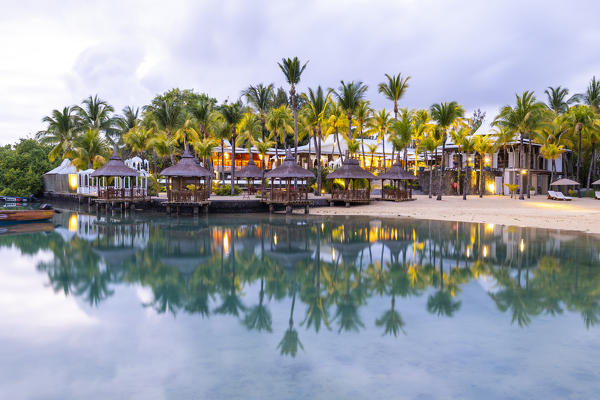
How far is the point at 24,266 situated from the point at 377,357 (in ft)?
43.8

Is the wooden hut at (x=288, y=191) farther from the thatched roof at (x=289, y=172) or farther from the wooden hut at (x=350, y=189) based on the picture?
the wooden hut at (x=350, y=189)

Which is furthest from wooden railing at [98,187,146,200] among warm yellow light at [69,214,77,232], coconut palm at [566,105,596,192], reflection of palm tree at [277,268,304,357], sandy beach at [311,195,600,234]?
coconut palm at [566,105,596,192]

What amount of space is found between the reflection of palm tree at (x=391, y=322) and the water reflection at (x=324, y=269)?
0.07ft

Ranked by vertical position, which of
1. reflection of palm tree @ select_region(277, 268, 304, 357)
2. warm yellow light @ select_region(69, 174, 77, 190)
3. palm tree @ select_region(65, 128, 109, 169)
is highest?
palm tree @ select_region(65, 128, 109, 169)

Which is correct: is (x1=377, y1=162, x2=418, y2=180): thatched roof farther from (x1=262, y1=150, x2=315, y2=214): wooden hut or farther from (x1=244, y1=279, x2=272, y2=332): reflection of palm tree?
(x1=244, y1=279, x2=272, y2=332): reflection of palm tree

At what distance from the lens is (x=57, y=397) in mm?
5938

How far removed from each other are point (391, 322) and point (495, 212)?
81.2 feet

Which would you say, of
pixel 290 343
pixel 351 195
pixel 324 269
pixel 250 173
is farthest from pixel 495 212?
pixel 290 343

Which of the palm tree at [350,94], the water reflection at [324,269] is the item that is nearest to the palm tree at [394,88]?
the palm tree at [350,94]

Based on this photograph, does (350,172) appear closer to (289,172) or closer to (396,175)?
(396,175)

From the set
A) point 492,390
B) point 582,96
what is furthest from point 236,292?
point 582,96

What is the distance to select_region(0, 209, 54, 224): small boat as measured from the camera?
25203mm

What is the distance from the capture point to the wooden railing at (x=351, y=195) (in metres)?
35.4

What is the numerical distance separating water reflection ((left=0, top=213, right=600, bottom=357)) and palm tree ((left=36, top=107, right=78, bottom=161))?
2870 centimetres
